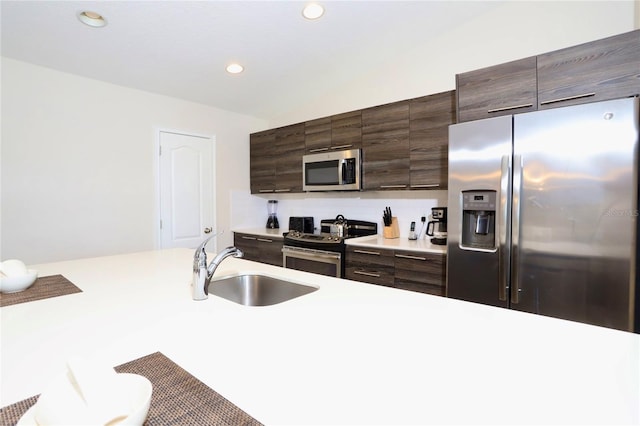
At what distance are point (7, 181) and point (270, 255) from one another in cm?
234

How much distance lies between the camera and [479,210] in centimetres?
221

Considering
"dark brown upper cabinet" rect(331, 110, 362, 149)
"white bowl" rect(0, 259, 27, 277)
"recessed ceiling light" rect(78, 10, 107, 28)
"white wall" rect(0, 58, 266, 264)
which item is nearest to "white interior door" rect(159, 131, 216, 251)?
"white wall" rect(0, 58, 266, 264)

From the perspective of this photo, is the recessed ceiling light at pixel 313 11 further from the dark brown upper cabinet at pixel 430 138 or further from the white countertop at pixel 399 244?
the white countertop at pixel 399 244

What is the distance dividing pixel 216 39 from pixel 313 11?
2.64 feet

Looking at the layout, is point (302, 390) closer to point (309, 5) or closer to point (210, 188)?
point (309, 5)

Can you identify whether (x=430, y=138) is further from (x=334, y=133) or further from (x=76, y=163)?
(x=76, y=163)

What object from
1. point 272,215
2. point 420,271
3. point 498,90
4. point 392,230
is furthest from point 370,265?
point 272,215

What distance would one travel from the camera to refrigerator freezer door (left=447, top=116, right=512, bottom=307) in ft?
6.81

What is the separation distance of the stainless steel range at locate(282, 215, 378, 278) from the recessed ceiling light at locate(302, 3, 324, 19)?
185 cm

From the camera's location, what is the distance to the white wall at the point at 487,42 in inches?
91.7

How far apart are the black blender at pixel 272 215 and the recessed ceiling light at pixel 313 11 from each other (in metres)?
2.60

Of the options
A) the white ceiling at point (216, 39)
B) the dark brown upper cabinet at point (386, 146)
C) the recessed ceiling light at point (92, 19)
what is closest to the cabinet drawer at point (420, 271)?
the dark brown upper cabinet at point (386, 146)

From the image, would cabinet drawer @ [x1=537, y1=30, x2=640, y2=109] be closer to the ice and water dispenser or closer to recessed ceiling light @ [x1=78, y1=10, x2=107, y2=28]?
the ice and water dispenser

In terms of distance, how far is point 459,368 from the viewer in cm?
75
